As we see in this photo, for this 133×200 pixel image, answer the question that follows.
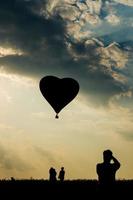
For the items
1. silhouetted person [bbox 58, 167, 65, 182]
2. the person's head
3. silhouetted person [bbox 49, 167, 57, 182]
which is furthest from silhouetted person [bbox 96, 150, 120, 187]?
silhouetted person [bbox 58, 167, 65, 182]

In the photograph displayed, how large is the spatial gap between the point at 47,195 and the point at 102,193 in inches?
204

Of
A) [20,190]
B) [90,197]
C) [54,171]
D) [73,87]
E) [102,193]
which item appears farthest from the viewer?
[73,87]

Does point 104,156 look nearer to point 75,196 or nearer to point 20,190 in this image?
point 75,196

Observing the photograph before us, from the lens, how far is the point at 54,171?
32000mm

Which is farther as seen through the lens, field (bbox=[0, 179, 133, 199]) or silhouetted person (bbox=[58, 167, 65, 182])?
silhouetted person (bbox=[58, 167, 65, 182])

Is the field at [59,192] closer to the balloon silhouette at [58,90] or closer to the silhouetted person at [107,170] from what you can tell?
the silhouetted person at [107,170]

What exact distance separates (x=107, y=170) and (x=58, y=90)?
19070mm

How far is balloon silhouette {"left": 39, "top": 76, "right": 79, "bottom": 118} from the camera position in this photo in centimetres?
3525

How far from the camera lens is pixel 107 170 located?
1669 centimetres

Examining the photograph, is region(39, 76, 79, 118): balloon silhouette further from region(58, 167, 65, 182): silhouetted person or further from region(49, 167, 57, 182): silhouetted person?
region(49, 167, 57, 182): silhouetted person

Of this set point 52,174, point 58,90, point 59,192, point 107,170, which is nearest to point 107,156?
point 107,170

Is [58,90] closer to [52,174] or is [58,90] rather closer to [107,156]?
[52,174]

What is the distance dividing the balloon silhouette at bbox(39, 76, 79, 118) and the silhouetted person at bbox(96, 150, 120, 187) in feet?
59.8

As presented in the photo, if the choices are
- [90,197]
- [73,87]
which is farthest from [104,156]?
[73,87]
